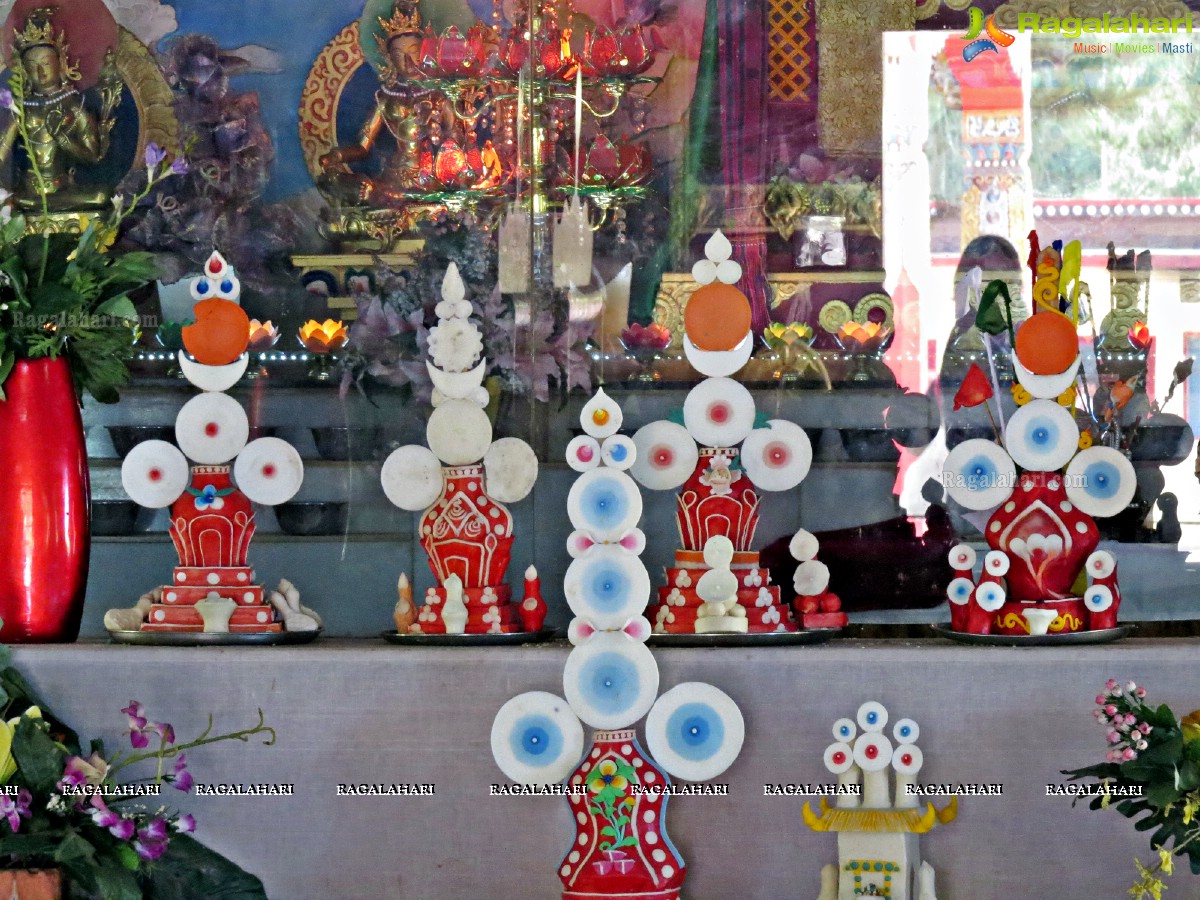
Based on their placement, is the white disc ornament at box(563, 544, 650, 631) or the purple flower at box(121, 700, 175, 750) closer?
the purple flower at box(121, 700, 175, 750)

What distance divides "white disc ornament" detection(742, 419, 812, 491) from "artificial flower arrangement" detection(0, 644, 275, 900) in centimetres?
79

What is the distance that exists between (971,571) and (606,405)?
68 cm

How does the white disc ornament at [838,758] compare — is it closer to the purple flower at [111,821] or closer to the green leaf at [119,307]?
the purple flower at [111,821]

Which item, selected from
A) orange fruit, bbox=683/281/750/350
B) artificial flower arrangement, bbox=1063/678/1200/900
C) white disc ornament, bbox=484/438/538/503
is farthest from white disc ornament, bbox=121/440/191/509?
artificial flower arrangement, bbox=1063/678/1200/900

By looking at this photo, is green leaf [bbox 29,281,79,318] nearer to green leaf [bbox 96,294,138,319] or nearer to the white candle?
green leaf [bbox 96,294,138,319]

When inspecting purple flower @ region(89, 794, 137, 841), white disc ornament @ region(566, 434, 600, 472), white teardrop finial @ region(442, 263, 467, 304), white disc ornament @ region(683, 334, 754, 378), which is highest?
white teardrop finial @ region(442, 263, 467, 304)

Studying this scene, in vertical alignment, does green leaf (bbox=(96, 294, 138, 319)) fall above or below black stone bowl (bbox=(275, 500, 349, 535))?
above

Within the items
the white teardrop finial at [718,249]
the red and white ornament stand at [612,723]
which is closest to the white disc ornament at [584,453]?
the red and white ornament stand at [612,723]

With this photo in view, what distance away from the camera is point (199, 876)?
2381mm

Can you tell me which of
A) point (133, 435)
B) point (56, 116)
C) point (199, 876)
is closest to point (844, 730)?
point (199, 876)

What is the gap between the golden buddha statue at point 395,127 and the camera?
2781 millimetres

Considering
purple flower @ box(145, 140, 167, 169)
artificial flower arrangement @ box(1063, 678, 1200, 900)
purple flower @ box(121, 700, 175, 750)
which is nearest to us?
artificial flower arrangement @ box(1063, 678, 1200, 900)

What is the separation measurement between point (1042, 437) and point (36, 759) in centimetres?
141

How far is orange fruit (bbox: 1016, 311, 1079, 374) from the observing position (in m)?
2.45
